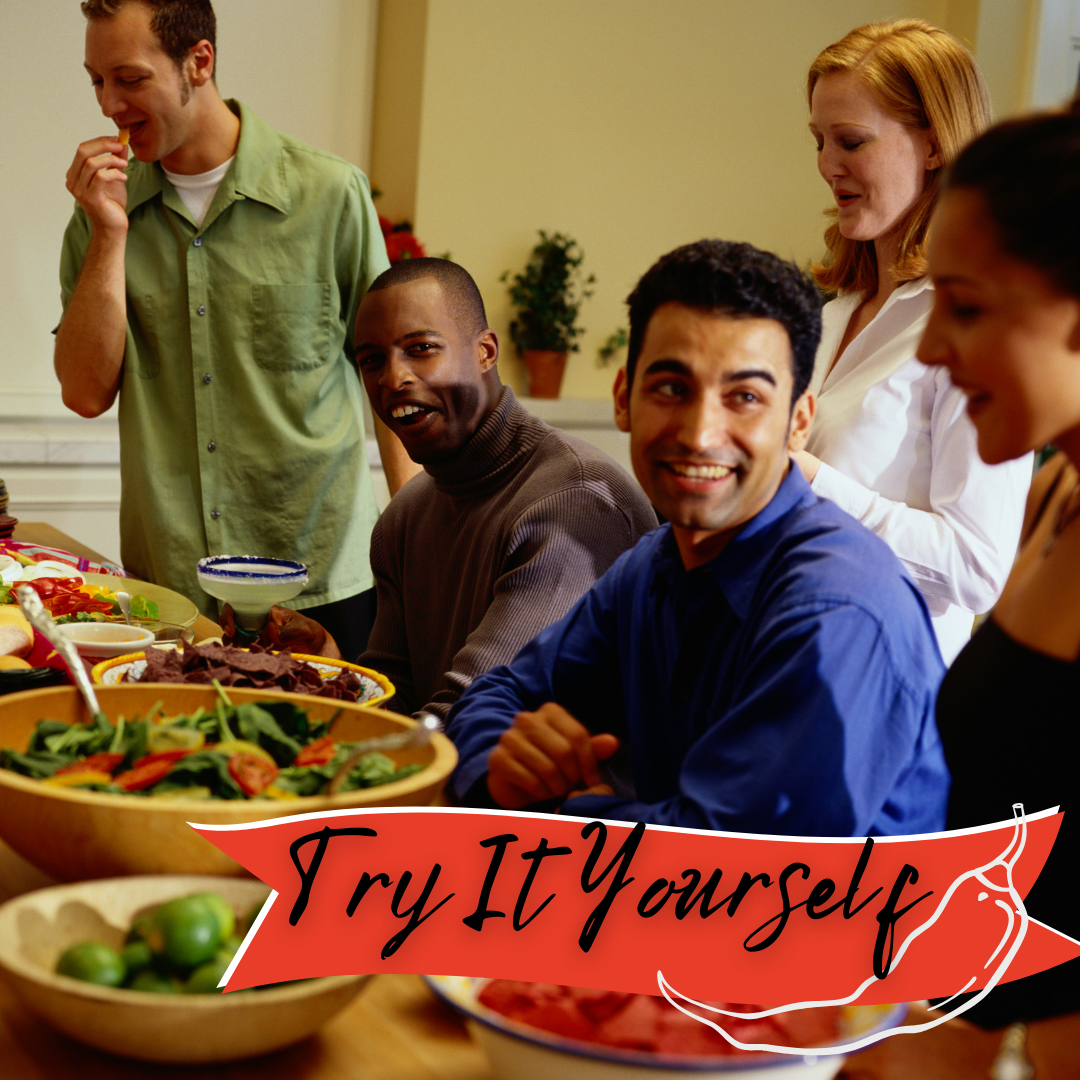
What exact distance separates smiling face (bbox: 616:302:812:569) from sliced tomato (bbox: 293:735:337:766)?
1.33 ft

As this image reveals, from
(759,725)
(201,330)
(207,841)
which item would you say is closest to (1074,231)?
(759,725)

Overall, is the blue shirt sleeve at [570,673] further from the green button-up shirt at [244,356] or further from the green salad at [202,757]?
the green button-up shirt at [244,356]

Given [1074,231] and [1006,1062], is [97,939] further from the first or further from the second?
[1074,231]

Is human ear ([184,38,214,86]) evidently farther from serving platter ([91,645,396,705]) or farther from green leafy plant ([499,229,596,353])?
green leafy plant ([499,229,596,353])

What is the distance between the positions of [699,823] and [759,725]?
0.10 m

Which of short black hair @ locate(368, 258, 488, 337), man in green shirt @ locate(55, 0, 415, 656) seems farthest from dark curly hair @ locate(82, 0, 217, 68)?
short black hair @ locate(368, 258, 488, 337)

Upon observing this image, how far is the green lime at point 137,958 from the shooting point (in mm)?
769

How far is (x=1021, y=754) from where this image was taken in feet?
3.21

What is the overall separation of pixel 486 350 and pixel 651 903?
1.27 metres

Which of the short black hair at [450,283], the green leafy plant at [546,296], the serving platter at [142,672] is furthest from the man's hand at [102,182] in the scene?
the green leafy plant at [546,296]

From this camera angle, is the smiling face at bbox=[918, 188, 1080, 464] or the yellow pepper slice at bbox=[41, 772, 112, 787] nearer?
the smiling face at bbox=[918, 188, 1080, 464]

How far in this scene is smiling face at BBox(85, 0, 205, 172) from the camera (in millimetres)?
2402

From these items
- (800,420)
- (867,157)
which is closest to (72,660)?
(800,420)

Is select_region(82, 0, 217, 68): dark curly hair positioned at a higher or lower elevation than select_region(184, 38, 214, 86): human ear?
higher
